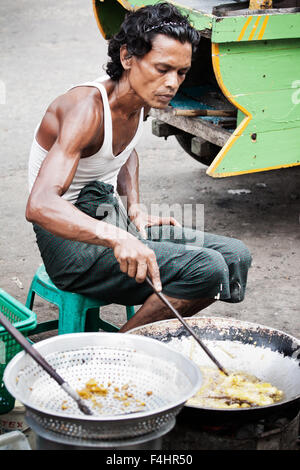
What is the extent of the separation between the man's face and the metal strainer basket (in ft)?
3.45

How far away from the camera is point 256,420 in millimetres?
1925

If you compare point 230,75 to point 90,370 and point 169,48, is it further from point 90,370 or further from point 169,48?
point 90,370

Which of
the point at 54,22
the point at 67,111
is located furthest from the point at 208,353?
the point at 54,22

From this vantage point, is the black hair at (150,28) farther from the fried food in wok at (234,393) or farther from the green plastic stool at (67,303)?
the fried food in wok at (234,393)

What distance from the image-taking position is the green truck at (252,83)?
3.64 m

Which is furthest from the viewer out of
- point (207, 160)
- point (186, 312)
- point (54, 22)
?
point (54, 22)

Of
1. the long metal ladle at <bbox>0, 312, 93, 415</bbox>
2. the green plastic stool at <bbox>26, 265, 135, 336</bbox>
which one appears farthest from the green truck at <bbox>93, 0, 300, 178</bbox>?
the long metal ladle at <bbox>0, 312, 93, 415</bbox>

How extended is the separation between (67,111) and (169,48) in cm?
45

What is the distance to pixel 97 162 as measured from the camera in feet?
8.89

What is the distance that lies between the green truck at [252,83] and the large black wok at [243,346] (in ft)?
5.29

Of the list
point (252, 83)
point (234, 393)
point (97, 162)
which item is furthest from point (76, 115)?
point (252, 83)

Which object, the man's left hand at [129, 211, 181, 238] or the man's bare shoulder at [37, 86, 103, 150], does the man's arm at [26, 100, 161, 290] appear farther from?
the man's left hand at [129, 211, 181, 238]

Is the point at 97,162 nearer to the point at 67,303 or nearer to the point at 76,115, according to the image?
the point at 76,115

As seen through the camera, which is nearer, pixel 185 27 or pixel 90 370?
pixel 90 370
